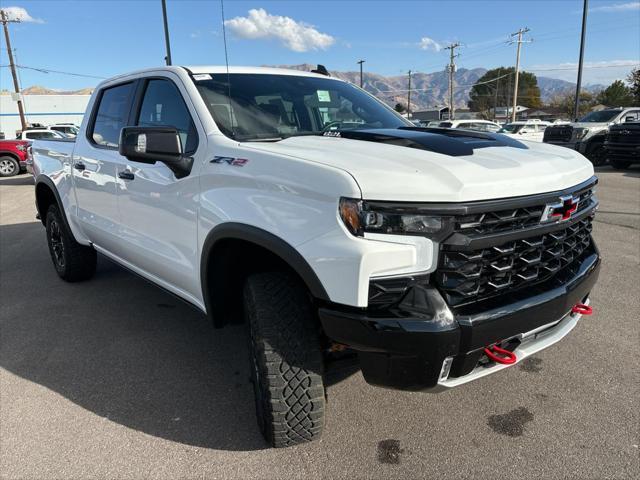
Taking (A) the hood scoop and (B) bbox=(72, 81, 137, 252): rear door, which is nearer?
(A) the hood scoop

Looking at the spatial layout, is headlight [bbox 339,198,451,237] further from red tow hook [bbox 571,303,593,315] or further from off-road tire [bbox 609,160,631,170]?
off-road tire [bbox 609,160,631,170]

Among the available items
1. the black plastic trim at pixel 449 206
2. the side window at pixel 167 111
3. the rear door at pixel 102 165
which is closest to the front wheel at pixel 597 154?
the rear door at pixel 102 165

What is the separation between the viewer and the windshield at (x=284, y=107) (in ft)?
9.27

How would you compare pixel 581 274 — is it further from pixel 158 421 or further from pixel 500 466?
pixel 158 421

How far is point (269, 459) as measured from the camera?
242 centimetres

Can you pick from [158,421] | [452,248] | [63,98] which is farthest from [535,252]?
[63,98]

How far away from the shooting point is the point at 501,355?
2.21 metres

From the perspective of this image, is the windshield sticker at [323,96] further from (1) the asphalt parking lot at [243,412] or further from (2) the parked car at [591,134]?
(2) the parked car at [591,134]

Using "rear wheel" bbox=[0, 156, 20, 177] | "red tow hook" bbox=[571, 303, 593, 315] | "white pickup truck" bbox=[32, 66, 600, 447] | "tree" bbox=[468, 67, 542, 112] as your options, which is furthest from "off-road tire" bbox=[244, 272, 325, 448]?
"tree" bbox=[468, 67, 542, 112]

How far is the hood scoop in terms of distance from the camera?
2365mm

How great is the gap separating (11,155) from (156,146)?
1703cm

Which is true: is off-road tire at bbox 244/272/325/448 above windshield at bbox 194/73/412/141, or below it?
below

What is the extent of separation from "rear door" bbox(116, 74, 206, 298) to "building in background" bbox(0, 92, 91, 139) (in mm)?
51818

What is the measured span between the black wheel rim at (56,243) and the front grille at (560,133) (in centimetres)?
1502
